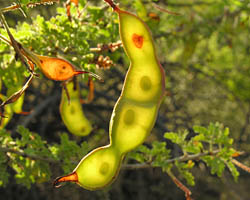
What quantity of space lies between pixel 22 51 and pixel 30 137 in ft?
3.01

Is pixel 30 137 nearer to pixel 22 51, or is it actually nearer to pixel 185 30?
pixel 22 51

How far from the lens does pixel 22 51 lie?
0.98 metres

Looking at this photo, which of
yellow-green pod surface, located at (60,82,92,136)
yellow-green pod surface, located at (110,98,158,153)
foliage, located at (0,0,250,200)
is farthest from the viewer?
yellow-green pod surface, located at (60,82,92,136)

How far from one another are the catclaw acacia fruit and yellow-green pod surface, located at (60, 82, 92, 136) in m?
0.65

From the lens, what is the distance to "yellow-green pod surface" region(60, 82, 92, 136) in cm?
171

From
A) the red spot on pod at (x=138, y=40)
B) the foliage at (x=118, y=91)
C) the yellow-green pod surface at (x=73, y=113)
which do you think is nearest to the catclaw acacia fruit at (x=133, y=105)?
the red spot on pod at (x=138, y=40)

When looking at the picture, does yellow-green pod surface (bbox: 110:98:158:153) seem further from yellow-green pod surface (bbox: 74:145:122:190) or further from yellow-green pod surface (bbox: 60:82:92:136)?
yellow-green pod surface (bbox: 60:82:92:136)

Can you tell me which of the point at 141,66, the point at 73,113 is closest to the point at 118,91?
the point at 73,113

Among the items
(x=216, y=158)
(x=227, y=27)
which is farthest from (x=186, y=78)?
(x=216, y=158)

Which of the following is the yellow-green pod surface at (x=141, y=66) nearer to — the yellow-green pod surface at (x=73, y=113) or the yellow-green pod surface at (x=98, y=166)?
the yellow-green pod surface at (x=98, y=166)

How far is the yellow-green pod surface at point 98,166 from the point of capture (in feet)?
3.60

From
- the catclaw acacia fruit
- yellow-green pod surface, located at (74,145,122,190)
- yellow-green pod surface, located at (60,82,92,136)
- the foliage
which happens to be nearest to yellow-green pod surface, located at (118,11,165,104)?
the catclaw acacia fruit

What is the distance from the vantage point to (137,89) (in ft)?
3.55

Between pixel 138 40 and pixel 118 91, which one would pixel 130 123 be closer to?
pixel 138 40
